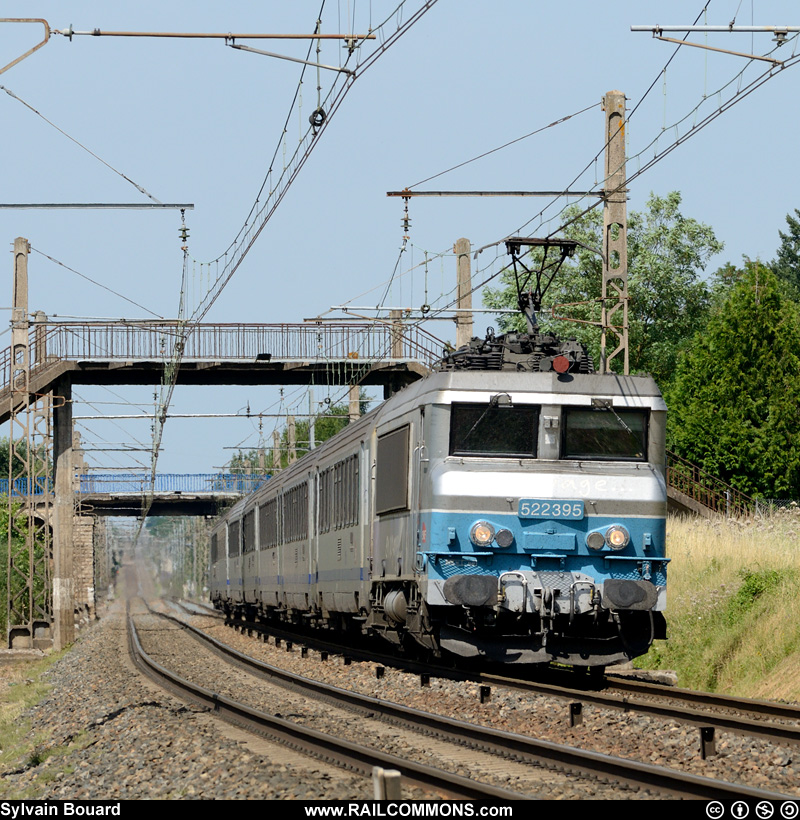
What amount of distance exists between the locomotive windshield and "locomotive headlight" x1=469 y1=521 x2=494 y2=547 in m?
0.90

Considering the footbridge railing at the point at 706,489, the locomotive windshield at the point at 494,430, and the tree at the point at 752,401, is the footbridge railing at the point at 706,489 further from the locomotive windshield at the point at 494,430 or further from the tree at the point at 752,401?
the locomotive windshield at the point at 494,430

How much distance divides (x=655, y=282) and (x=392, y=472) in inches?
1604

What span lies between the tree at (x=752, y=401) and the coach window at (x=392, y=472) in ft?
62.0

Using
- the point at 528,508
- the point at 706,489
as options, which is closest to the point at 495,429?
the point at 528,508

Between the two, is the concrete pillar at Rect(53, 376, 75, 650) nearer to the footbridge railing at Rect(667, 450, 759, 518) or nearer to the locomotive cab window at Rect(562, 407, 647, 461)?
the footbridge railing at Rect(667, 450, 759, 518)

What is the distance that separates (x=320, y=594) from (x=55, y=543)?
13.9m

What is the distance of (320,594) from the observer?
72.9 ft

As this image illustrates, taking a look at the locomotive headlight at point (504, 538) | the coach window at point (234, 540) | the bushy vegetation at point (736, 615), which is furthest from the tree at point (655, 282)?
the locomotive headlight at point (504, 538)

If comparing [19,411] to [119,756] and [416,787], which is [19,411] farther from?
[416,787]

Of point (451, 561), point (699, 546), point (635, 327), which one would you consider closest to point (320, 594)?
point (699, 546)

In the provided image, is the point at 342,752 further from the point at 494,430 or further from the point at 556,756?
the point at 494,430

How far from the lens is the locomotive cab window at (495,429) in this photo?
47.9ft

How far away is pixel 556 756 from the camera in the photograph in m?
9.45

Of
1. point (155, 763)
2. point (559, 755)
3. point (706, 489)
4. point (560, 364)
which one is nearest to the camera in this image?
point (559, 755)
